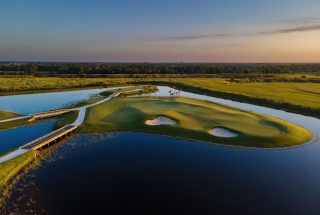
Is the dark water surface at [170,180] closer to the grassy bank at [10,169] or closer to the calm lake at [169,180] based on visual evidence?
the calm lake at [169,180]

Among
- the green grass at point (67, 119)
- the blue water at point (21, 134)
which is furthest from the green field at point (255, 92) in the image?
the blue water at point (21, 134)

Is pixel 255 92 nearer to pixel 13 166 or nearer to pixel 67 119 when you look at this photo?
pixel 67 119

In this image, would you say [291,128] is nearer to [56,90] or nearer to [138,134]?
[138,134]

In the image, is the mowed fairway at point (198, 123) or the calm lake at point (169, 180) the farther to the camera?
the mowed fairway at point (198, 123)

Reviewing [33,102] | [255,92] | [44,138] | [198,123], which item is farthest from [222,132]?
[33,102]

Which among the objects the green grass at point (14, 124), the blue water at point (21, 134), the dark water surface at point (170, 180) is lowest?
the dark water surface at point (170, 180)

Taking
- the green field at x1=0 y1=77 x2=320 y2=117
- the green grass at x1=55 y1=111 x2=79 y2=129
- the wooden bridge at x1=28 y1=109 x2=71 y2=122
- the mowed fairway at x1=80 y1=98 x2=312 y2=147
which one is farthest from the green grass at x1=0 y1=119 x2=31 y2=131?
the green field at x1=0 y1=77 x2=320 y2=117

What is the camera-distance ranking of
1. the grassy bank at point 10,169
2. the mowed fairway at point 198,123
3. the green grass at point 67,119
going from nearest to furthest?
the grassy bank at point 10,169
the mowed fairway at point 198,123
the green grass at point 67,119
